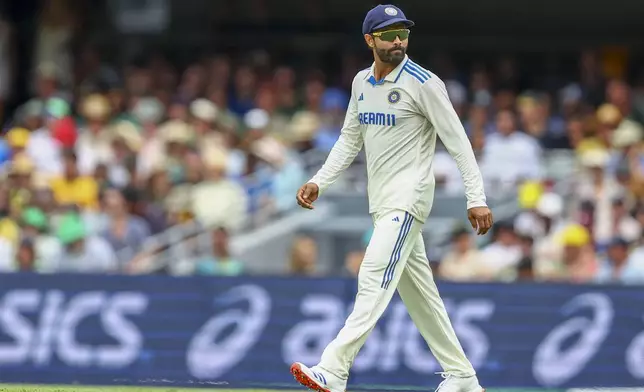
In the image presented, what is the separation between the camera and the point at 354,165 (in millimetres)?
17578

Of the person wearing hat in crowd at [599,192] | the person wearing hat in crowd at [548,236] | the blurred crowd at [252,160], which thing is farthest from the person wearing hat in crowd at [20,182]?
the person wearing hat in crowd at [599,192]

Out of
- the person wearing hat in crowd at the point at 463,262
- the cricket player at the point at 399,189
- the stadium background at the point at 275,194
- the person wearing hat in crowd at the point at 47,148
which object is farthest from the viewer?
the person wearing hat in crowd at the point at 47,148

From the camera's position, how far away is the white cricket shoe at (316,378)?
327 inches

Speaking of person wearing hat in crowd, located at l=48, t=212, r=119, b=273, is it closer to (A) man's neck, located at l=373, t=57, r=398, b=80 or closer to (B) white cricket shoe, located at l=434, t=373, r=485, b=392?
(B) white cricket shoe, located at l=434, t=373, r=485, b=392

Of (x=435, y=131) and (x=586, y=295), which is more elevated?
(x=435, y=131)

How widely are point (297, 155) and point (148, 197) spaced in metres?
1.98

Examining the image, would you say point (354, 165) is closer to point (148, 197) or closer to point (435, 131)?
point (148, 197)

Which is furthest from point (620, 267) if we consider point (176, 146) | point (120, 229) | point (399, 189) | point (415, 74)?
Answer: point (415, 74)

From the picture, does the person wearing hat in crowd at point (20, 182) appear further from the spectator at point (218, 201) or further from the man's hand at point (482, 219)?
the man's hand at point (482, 219)

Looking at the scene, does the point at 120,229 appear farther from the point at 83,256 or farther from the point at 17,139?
the point at 17,139

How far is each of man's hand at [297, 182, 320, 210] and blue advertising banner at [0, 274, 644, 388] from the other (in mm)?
4213

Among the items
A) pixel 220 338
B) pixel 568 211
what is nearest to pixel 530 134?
pixel 568 211

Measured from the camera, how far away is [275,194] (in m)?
16.7

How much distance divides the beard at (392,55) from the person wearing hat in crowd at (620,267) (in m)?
6.02
